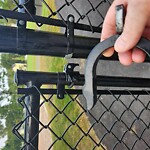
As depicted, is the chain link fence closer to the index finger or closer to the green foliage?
the index finger

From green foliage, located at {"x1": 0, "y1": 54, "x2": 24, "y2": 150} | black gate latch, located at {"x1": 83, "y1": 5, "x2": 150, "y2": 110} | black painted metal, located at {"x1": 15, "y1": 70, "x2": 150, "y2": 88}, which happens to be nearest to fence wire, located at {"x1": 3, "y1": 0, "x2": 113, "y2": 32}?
black painted metal, located at {"x1": 15, "y1": 70, "x2": 150, "y2": 88}

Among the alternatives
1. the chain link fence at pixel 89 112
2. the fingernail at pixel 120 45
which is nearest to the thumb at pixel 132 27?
the fingernail at pixel 120 45

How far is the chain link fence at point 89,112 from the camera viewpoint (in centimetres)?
72

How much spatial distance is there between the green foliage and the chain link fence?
8.16 ft

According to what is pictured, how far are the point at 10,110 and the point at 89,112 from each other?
679 centimetres

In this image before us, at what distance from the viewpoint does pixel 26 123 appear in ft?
2.42

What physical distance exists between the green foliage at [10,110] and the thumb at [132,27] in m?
4.14

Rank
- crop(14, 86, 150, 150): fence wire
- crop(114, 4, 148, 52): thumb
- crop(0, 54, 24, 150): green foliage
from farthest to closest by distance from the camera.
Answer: crop(0, 54, 24, 150): green foliage → crop(14, 86, 150, 150): fence wire → crop(114, 4, 148, 52): thumb

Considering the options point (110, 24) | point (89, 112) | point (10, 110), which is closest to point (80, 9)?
point (89, 112)

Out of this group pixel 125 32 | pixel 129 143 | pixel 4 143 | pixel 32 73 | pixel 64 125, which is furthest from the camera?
pixel 4 143

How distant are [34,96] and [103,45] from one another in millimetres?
319

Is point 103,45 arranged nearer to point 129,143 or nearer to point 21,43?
point 21,43

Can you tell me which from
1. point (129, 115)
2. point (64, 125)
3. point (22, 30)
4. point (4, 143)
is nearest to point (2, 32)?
point (22, 30)

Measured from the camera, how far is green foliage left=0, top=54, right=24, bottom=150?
21.5ft
